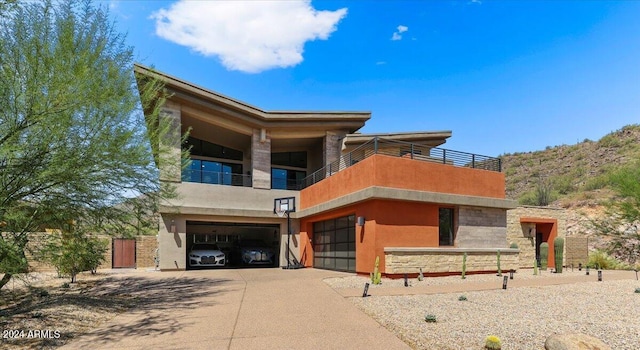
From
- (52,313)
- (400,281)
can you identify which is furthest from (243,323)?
(400,281)

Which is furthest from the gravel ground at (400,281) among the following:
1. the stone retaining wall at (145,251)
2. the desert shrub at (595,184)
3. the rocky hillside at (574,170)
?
the desert shrub at (595,184)

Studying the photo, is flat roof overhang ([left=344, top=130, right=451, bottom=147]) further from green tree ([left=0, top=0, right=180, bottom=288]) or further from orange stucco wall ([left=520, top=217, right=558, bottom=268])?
green tree ([left=0, top=0, right=180, bottom=288])

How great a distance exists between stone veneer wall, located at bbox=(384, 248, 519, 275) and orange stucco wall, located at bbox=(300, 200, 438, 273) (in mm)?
395

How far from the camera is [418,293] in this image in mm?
10555

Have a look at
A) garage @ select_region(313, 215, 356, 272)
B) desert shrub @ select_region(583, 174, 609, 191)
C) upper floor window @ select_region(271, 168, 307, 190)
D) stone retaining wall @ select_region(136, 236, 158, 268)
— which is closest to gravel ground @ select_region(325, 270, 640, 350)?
garage @ select_region(313, 215, 356, 272)

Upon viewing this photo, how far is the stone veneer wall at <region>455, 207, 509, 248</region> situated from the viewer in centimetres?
1608

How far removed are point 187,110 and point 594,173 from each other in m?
42.6

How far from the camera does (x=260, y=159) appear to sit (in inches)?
840

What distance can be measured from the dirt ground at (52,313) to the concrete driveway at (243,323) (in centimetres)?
40

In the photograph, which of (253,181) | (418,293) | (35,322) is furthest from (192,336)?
(253,181)

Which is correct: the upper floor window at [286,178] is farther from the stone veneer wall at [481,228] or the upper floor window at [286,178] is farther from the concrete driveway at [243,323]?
the concrete driveway at [243,323]

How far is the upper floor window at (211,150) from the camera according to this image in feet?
77.2

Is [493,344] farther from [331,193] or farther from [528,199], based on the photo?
[528,199]

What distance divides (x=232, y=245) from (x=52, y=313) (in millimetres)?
16703
